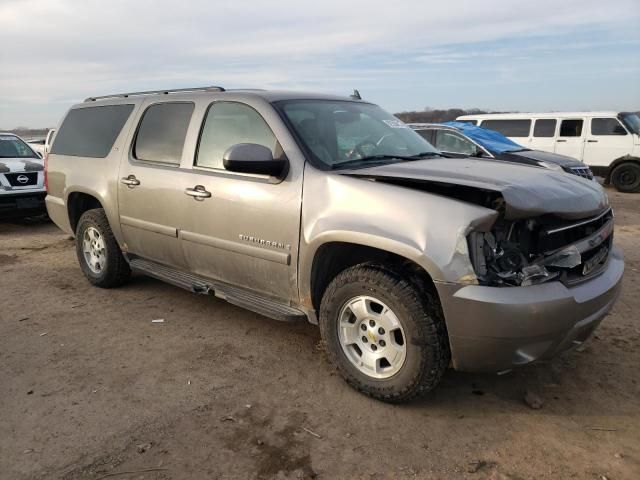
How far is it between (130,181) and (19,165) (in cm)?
577

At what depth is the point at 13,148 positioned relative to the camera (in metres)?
10.0

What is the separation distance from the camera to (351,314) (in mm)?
3301

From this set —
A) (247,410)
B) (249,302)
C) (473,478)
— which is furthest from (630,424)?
(249,302)

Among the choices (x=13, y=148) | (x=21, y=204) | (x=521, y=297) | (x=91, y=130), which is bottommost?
(x=21, y=204)

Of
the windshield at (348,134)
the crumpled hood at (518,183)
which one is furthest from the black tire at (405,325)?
the windshield at (348,134)

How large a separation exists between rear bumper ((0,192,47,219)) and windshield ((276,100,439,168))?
6930mm

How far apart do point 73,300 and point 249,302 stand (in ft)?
7.40

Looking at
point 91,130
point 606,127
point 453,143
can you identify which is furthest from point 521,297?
point 606,127

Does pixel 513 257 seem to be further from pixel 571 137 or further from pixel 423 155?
pixel 571 137

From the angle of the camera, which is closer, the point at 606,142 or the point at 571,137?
the point at 606,142

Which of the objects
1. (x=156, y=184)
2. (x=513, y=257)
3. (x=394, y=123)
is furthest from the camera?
(x=394, y=123)

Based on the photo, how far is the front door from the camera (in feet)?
11.5

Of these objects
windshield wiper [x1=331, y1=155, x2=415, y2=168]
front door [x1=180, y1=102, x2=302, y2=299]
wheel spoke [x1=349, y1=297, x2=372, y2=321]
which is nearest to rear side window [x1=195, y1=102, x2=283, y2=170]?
front door [x1=180, y1=102, x2=302, y2=299]

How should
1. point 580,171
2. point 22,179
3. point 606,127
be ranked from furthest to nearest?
point 606,127
point 580,171
point 22,179
